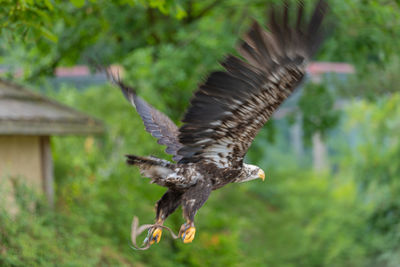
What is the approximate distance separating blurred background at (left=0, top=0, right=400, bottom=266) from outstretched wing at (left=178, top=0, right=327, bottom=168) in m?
1.33

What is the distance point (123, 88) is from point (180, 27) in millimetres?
5047

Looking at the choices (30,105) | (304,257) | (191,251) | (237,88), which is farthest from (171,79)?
(304,257)

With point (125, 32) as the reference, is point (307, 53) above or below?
below

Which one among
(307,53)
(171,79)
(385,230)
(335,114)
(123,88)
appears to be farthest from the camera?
(385,230)

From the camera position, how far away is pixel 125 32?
9.49 meters

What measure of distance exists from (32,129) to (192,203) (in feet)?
10.1

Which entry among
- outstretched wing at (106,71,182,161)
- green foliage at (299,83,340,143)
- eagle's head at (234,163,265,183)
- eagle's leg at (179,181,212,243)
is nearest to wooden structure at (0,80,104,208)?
outstretched wing at (106,71,182,161)

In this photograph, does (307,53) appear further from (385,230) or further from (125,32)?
(385,230)

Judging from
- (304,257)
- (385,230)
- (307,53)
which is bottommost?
(304,257)

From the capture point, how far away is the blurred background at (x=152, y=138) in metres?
6.49

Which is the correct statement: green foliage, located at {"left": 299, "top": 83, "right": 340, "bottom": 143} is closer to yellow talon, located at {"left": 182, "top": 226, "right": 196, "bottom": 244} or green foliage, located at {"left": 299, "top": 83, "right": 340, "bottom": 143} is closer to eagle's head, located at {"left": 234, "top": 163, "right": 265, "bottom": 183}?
eagle's head, located at {"left": 234, "top": 163, "right": 265, "bottom": 183}

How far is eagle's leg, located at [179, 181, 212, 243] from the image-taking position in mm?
3857

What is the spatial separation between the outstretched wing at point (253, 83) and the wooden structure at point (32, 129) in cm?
303

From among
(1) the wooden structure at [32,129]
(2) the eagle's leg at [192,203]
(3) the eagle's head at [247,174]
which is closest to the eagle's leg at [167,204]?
(2) the eagle's leg at [192,203]
